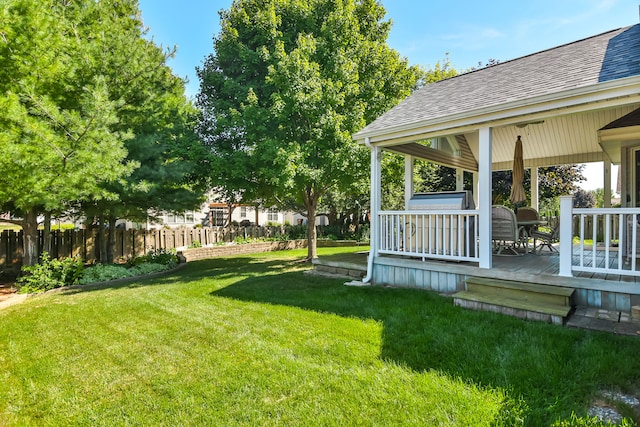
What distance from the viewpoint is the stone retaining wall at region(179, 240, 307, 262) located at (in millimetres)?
12320

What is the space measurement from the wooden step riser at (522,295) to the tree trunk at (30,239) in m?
8.96

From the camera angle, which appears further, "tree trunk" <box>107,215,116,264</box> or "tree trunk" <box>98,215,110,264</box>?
"tree trunk" <box>107,215,116,264</box>

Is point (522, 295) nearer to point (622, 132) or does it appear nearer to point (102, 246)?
point (622, 132)

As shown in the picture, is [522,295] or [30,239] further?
[30,239]

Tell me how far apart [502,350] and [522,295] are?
1649mm

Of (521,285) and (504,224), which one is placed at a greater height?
(504,224)

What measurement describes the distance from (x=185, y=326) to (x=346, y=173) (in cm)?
579

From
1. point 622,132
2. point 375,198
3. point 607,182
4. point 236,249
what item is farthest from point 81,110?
point 607,182

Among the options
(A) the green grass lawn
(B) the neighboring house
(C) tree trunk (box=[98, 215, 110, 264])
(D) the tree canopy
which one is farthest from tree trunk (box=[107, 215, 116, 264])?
(B) the neighboring house

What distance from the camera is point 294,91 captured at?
813 centimetres

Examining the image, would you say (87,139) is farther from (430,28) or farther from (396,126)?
(430,28)

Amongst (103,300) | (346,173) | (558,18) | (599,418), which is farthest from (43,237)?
(558,18)

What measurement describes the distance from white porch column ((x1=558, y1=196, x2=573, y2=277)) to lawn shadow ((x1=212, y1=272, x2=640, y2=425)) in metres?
1.13

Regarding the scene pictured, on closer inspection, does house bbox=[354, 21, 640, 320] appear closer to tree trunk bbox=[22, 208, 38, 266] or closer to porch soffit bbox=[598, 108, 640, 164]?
porch soffit bbox=[598, 108, 640, 164]
